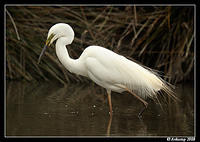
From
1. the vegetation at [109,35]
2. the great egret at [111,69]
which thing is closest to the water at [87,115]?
the great egret at [111,69]

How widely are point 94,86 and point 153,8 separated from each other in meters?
1.92

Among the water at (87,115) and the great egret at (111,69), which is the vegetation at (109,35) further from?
the great egret at (111,69)

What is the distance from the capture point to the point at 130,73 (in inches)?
205

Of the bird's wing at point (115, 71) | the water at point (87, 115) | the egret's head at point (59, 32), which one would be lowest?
the water at point (87, 115)

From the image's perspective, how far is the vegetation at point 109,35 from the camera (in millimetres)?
8047

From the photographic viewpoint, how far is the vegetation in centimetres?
805

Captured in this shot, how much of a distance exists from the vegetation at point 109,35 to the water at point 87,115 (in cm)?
99

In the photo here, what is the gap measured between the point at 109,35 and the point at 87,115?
11.4 ft

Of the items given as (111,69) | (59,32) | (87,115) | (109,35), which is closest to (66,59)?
(59,32)

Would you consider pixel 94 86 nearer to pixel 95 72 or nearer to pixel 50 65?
pixel 50 65

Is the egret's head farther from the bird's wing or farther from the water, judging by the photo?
the water

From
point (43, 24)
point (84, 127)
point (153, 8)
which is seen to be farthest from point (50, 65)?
point (84, 127)

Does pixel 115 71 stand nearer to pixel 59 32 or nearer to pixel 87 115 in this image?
pixel 87 115

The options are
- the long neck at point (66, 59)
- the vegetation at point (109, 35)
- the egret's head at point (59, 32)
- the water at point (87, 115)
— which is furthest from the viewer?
the vegetation at point (109, 35)
